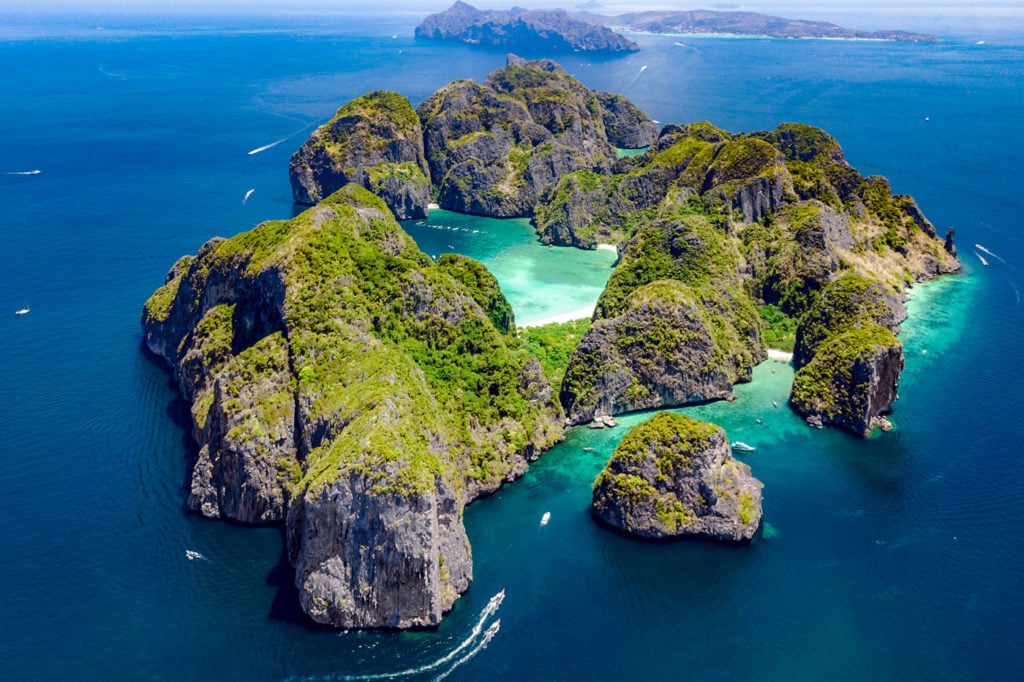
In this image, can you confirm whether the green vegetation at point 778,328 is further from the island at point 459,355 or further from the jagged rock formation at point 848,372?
the jagged rock formation at point 848,372

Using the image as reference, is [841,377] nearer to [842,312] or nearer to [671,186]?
[842,312]

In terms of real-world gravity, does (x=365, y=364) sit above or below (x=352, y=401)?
above

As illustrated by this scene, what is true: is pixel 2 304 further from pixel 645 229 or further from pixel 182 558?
pixel 645 229

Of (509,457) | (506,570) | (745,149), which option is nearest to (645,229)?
(745,149)

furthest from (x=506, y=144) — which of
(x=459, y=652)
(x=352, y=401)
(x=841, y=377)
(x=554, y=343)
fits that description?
(x=459, y=652)

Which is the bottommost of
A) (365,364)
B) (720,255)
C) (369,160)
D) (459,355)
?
(459,355)
